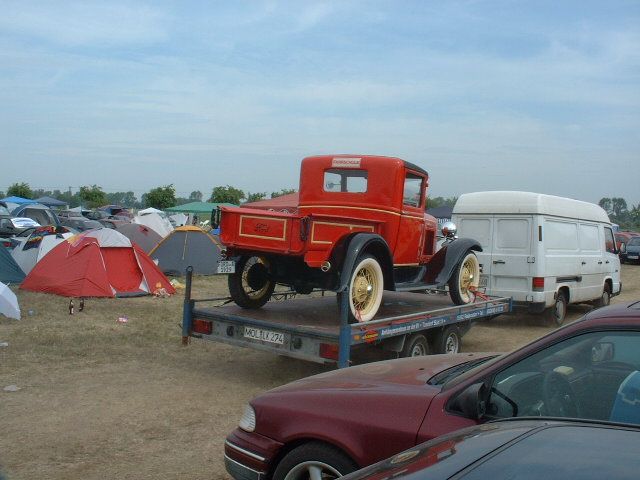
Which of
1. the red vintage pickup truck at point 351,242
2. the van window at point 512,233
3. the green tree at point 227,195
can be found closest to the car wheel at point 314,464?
the red vintage pickup truck at point 351,242

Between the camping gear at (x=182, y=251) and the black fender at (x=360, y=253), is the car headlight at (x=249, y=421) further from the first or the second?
the camping gear at (x=182, y=251)

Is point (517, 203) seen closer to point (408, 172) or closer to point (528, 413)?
point (408, 172)

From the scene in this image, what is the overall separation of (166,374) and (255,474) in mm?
4404

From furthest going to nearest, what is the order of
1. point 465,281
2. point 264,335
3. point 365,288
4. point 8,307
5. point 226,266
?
point 8,307 < point 465,281 < point 226,266 < point 365,288 < point 264,335

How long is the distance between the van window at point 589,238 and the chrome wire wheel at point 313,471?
11134 mm

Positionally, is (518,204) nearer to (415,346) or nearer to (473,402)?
(415,346)

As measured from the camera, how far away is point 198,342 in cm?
999

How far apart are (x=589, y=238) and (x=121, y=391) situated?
10199 mm

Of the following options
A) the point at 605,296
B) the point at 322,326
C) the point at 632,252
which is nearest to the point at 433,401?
the point at 322,326

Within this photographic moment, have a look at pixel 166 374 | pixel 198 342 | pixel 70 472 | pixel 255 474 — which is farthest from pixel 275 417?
pixel 198 342

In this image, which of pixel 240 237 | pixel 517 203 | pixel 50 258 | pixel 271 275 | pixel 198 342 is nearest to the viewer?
pixel 240 237

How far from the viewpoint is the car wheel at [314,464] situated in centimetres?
356

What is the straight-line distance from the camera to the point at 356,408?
3576mm

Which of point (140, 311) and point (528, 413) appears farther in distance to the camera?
point (140, 311)
